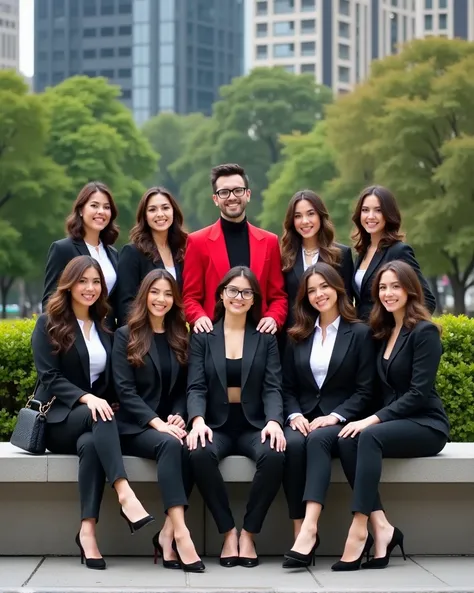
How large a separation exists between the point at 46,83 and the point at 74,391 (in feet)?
501

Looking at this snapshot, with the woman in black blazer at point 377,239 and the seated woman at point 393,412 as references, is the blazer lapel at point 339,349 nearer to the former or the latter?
the seated woman at point 393,412

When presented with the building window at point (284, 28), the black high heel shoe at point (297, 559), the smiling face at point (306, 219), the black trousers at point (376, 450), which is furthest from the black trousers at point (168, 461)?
the building window at point (284, 28)

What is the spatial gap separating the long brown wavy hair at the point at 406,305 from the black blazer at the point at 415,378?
73mm

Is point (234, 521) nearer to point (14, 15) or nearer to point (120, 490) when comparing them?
point (120, 490)

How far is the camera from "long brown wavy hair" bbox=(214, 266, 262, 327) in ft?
24.4

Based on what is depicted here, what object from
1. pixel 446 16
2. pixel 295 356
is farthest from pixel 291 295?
pixel 446 16

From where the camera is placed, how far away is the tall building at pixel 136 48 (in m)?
155

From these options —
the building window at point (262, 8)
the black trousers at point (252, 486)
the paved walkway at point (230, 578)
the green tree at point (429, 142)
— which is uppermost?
the building window at point (262, 8)

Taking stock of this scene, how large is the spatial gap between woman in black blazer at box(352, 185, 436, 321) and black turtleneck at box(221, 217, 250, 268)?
31.0 inches

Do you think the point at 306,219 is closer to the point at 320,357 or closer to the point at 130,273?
the point at 320,357

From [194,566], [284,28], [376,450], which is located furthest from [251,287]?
[284,28]

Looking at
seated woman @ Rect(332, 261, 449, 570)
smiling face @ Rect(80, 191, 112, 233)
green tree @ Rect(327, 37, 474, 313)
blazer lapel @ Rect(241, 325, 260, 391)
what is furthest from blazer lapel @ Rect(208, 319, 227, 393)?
green tree @ Rect(327, 37, 474, 313)

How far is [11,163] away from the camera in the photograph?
1709 inches

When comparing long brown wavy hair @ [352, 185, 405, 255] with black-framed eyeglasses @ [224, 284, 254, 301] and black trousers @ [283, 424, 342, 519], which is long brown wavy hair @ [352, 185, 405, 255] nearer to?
black-framed eyeglasses @ [224, 284, 254, 301]
